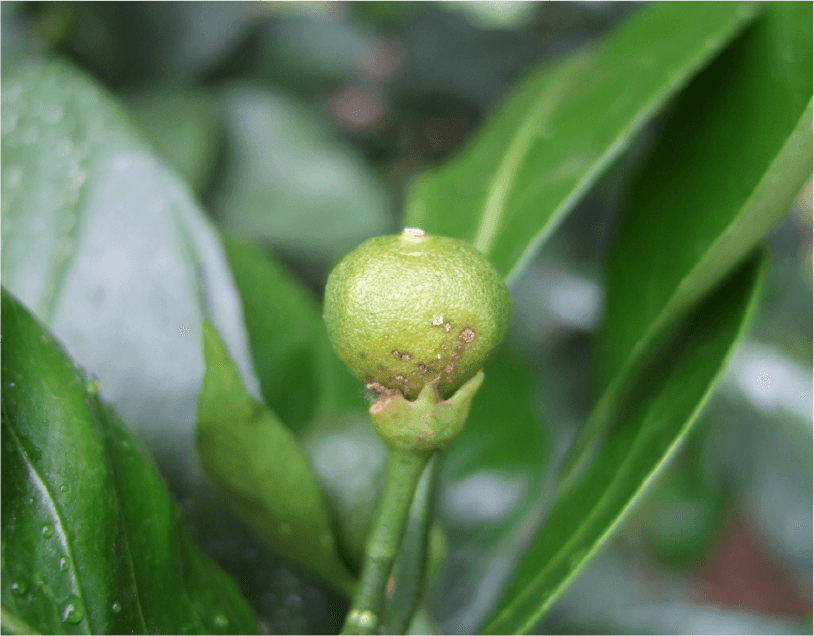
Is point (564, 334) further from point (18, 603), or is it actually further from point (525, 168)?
point (18, 603)

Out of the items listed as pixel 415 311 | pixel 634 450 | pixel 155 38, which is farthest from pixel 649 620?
pixel 155 38

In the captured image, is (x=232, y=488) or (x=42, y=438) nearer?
(x=42, y=438)

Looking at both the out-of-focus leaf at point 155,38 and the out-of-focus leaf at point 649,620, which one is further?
the out-of-focus leaf at point 155,38

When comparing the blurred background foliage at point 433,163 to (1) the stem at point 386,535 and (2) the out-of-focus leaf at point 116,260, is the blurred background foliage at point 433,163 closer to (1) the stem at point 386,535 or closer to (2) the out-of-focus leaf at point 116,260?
(2) the out-of-focus leaf at point 116,260

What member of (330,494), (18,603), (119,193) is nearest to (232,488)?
(330,494)

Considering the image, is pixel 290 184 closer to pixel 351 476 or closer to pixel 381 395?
pixel 351 476

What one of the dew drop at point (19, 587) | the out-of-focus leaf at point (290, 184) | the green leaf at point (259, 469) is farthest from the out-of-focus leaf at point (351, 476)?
the out-of-focus leaf at point (290, 184)
